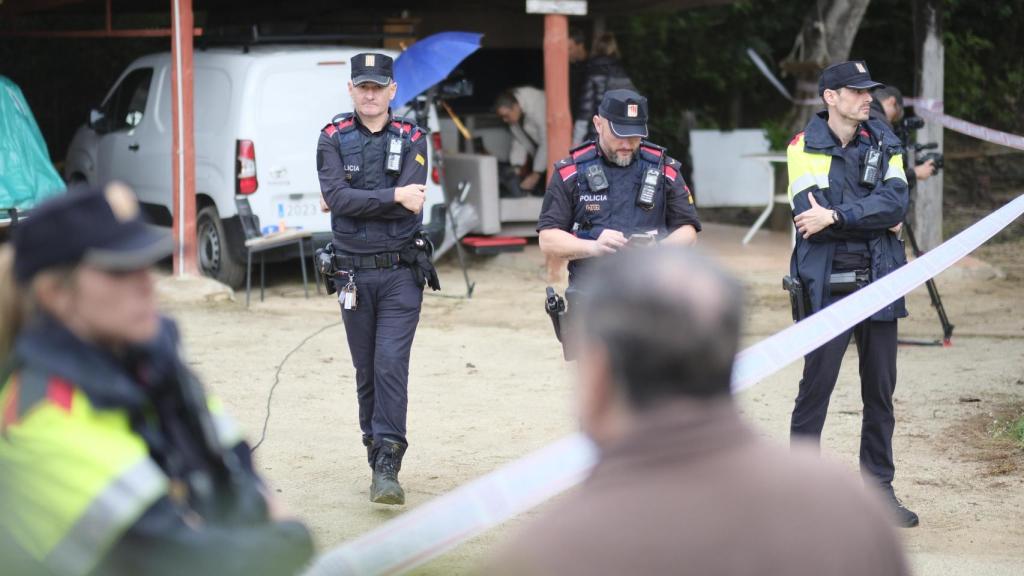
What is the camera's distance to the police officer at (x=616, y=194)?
18.8 feet

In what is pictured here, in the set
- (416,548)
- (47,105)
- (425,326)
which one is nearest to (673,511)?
(416,548)

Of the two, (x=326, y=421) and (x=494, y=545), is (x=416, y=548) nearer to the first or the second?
(x=494, y=545)

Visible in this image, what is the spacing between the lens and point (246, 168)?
11250 mm

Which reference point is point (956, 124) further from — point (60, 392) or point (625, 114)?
point (60, 392)

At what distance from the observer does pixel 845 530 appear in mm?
1856

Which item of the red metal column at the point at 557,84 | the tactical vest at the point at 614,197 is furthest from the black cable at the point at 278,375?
the red metal column at the point at 557,84

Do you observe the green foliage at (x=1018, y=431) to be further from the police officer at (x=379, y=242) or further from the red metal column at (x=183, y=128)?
the red metal column at (x=183, y=128)

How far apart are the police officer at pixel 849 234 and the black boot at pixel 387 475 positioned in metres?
1.75

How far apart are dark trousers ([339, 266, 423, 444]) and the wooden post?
8.21 metres

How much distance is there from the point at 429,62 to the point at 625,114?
5.92m

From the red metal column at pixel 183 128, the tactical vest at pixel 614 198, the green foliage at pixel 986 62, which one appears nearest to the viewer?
the tactical vest at pixel 614 198

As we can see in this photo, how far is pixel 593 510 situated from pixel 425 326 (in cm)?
873

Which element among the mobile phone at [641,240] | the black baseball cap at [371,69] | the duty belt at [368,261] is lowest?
the duty belt at [368,261]

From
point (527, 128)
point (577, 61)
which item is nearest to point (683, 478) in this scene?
point (527, 128)
